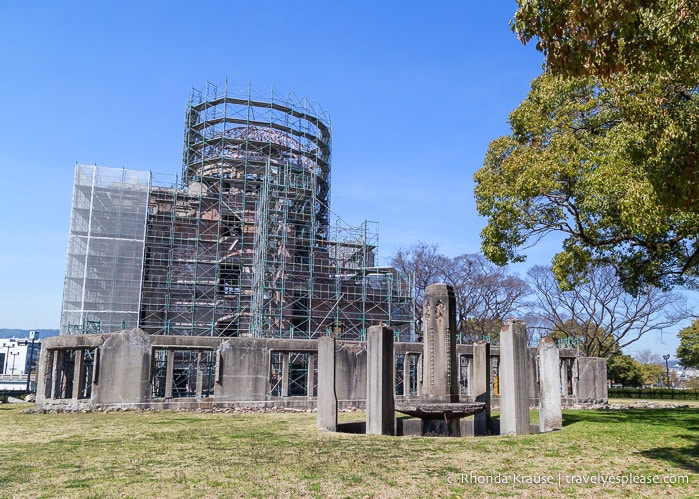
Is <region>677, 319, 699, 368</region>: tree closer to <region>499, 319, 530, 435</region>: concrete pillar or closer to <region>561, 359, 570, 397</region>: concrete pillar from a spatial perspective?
<region>561, 359, 570, 397</region>: concrete pillar

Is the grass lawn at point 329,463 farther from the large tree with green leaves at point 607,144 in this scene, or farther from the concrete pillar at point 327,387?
the large tree with green leaves at point 607,144

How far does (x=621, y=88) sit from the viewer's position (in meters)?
10.9

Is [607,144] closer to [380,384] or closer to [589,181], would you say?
[589,181]

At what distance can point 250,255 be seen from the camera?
115ft

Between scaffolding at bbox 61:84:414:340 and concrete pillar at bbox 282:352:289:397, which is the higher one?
scaffolding at bbox 61:84:414:340

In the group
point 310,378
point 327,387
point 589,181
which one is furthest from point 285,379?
point 589,181

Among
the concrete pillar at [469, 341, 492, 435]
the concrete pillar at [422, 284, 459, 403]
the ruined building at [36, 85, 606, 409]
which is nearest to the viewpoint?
the concrete pillar at [422, 284, 459, 403]

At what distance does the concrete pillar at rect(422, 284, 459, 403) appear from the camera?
12414 millimetres

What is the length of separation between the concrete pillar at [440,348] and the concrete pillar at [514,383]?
107 centimetres

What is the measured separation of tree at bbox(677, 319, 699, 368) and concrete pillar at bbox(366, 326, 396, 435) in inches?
1509

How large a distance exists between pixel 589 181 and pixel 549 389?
458 centimetres

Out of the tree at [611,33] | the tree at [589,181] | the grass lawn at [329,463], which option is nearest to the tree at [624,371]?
the tree at [589,181]

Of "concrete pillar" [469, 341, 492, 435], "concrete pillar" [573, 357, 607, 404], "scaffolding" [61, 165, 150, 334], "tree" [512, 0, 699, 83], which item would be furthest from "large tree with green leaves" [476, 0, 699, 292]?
"scaffolding" [61, 165, 150, 334]

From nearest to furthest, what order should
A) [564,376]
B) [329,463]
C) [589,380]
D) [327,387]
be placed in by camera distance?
1. [329,463]
2. [327,387]
3. [589,380]
4. [564,376]
